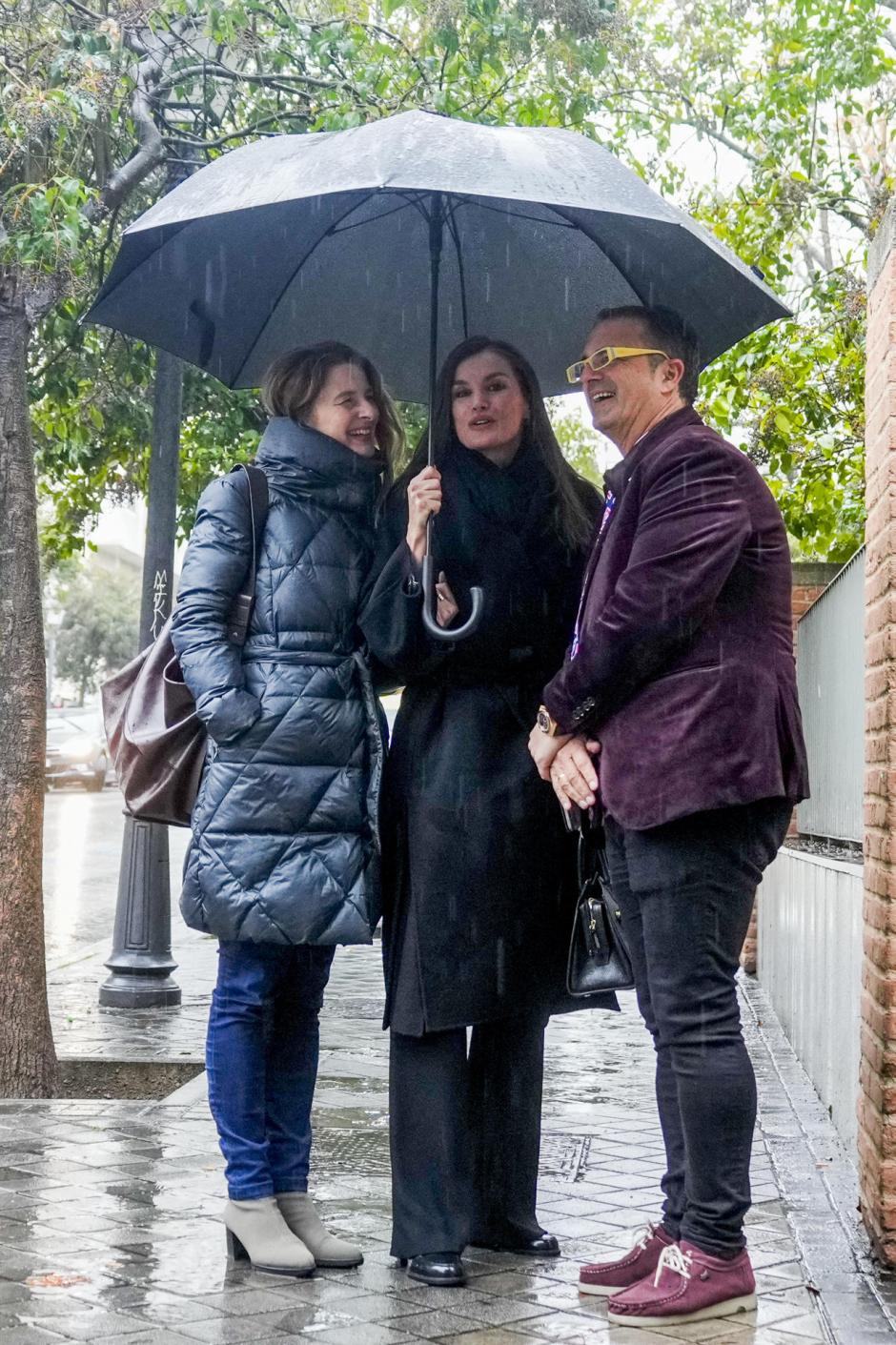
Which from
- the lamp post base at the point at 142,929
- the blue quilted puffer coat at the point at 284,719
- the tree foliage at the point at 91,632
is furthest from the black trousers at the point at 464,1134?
the tree foliage at the point at 91,632

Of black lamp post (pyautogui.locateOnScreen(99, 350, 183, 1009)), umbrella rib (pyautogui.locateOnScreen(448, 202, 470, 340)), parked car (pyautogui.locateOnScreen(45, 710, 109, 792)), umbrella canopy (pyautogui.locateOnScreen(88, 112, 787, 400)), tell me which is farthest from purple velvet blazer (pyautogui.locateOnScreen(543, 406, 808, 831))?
parked car (pyautogui.locateOnScreen(45, 710, 109, 792))

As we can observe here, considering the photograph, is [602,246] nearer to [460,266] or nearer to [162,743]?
[460,266]

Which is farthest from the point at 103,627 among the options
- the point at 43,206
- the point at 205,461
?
the point at 43,206

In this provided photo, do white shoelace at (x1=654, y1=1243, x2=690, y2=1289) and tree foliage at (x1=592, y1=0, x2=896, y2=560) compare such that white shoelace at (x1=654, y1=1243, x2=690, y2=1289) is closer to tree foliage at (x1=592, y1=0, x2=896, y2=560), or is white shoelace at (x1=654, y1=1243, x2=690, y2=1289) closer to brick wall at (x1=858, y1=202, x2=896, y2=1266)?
brick wall at (x1=858, y1=202, x2=896, y2=1266)

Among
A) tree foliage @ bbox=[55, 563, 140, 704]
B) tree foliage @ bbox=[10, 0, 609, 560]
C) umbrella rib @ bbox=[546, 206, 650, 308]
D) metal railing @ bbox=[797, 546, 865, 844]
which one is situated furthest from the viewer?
tree foliage @ bbox=[55, 563, 140, 704]

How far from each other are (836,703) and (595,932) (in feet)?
9.63

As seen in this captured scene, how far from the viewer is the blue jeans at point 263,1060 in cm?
403

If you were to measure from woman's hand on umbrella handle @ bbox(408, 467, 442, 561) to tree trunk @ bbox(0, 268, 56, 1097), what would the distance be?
2.92 meters

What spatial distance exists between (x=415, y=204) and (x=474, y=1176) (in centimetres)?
265

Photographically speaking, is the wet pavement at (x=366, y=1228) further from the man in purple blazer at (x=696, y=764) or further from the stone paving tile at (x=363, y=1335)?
the man in purple blazer at (x=696, y=764)

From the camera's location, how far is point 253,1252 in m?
3.97

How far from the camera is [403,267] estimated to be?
193 inches

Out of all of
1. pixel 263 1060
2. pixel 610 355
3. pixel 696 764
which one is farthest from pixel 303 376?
pixel 263 1060

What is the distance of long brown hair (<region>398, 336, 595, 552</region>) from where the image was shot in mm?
4223
